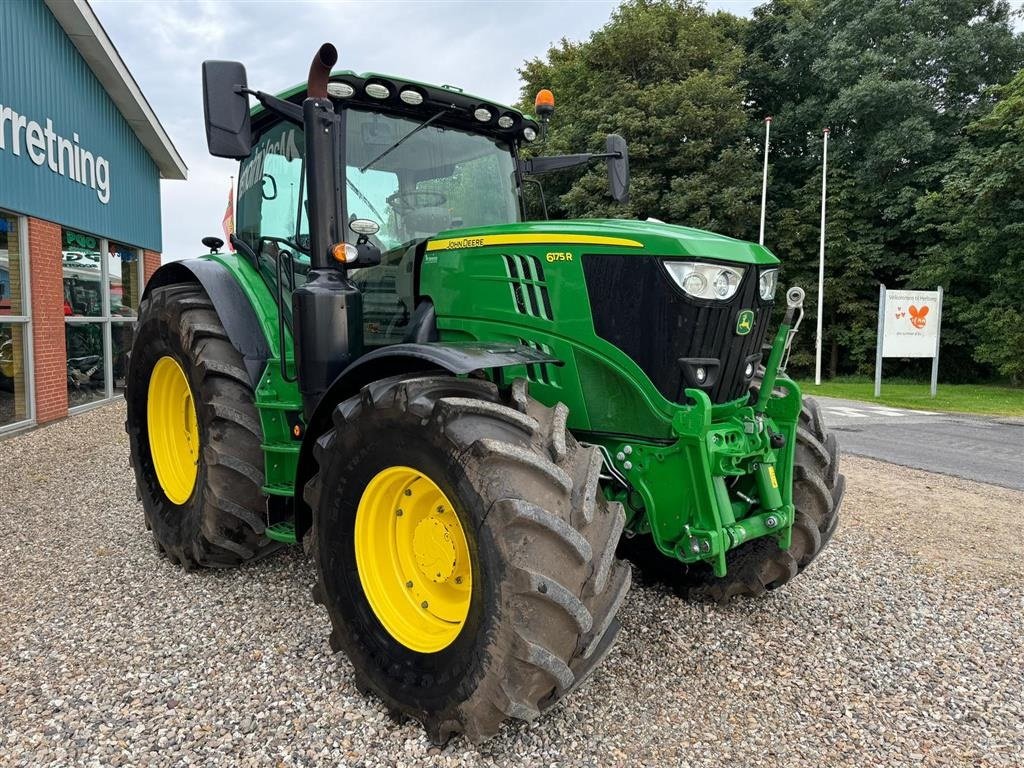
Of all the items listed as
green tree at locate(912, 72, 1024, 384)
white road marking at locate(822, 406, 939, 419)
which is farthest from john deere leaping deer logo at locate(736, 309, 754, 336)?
green tree at locate(912, 72, 1024, 384)

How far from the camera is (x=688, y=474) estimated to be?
2.53 meters

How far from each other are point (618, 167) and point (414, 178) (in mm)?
1129

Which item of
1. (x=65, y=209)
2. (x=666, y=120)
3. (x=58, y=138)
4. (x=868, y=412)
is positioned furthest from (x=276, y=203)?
(x=666, y=120)

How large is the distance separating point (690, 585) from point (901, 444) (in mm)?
6805

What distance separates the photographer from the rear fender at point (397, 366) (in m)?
2.43

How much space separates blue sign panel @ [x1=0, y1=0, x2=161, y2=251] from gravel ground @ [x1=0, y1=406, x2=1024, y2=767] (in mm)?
5820

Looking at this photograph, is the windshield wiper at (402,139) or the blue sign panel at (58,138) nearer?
the windshield wiper at (402,139)

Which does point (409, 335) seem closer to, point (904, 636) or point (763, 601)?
point (763, 601)

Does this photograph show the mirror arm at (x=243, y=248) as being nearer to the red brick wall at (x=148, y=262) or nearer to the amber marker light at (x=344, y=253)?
the amber marker light at (x=344, y=253)

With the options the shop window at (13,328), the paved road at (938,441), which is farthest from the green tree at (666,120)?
the shop window at (13,328)

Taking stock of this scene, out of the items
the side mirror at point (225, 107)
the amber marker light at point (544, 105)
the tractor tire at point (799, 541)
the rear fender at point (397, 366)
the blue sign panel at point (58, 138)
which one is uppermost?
the blue sign panel at point (58, 138)

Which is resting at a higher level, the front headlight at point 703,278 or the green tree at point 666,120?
the green tree at point 666,120

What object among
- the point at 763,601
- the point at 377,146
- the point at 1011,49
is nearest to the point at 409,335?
the point at 377,146

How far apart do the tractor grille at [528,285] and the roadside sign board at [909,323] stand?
43.8 feet
